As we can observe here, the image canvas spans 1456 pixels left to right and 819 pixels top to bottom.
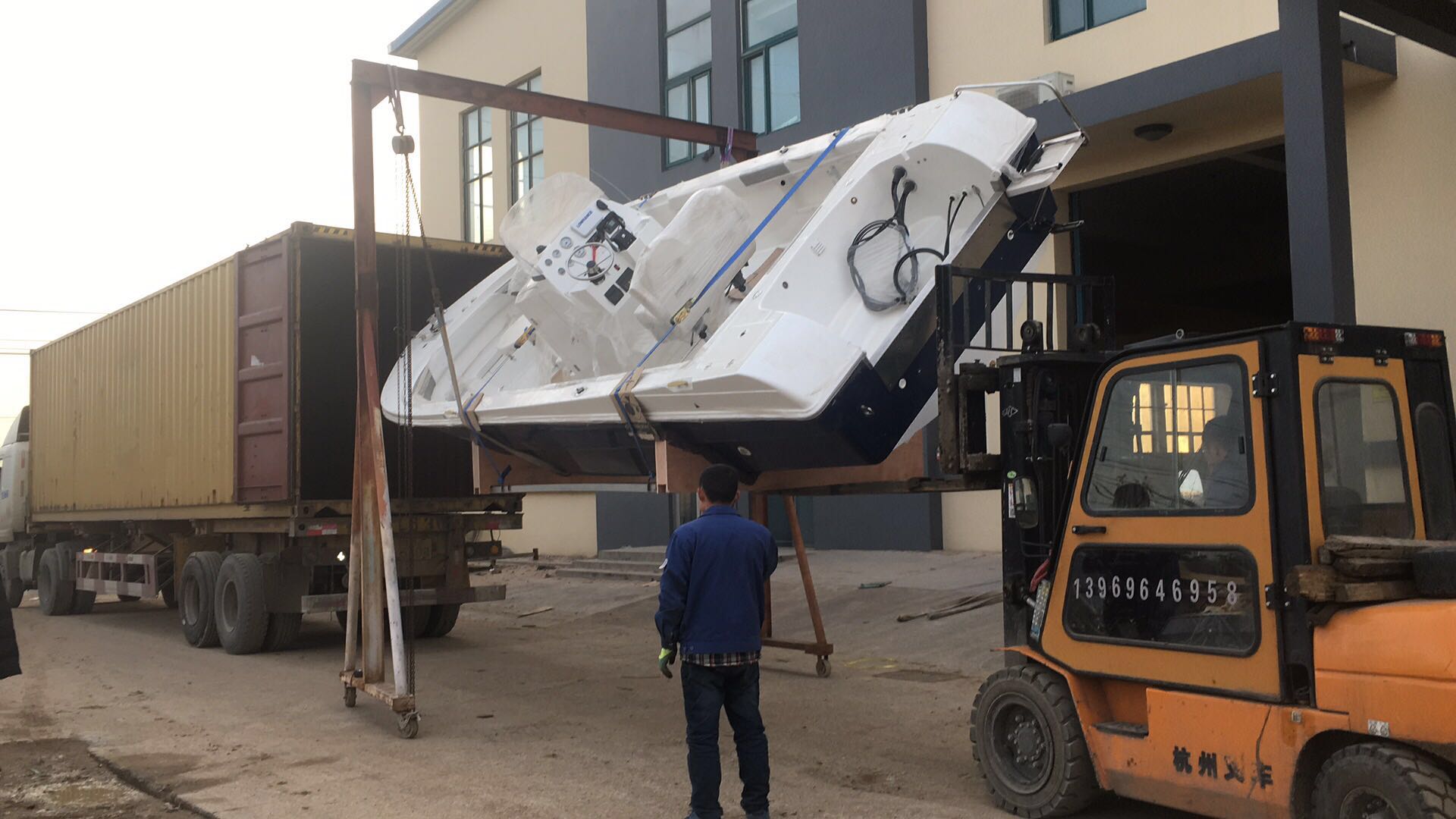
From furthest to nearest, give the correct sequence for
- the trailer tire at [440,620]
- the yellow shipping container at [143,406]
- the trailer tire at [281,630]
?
1. the trailer tire at [440,620]
2. the yellow shipping container at [143,406]
3. the trailer tire at [281,630]

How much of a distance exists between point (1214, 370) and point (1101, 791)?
6.00 feet

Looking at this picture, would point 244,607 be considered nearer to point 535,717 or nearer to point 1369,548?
point 535,717

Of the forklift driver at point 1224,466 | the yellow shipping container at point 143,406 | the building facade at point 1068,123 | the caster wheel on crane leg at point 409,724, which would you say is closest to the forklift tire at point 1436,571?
the forklift driver at point 1224,466

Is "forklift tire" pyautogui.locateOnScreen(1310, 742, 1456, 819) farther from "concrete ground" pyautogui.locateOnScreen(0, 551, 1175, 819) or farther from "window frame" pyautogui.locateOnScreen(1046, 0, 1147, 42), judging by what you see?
"window frame" pyautogui.locateOnScreen(1046, 0, 1147, 42)

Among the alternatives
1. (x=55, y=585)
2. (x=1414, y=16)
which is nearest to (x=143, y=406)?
(x=55, y=585)

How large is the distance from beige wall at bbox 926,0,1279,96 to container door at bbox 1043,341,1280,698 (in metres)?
6.02

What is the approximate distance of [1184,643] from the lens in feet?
15.3

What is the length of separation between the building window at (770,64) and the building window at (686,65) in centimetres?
68

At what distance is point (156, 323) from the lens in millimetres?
12883

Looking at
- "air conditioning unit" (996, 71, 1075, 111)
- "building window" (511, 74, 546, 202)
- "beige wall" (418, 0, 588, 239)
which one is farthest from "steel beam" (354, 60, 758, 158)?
"building window" (511, 74, 546, 202)

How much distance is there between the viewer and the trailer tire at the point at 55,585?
51.6 feet

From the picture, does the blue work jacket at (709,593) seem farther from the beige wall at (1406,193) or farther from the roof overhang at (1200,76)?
the beige wall at (1406,193)

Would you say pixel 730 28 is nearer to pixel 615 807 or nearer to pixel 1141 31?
pixel 1141 31

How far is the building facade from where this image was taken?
975 cm
